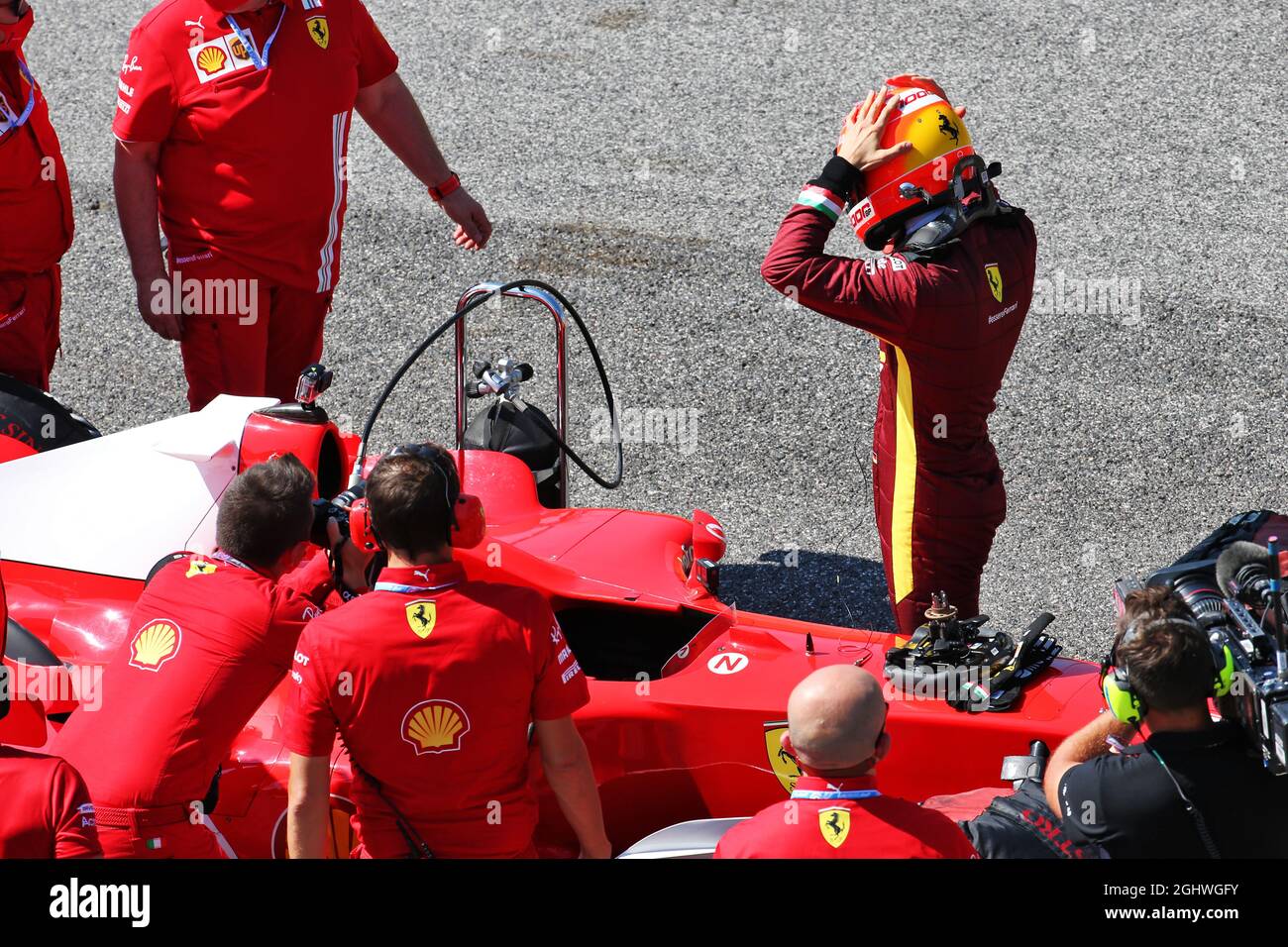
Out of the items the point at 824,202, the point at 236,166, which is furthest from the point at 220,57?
the point at 824,202

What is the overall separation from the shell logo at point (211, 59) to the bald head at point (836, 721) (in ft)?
10.8

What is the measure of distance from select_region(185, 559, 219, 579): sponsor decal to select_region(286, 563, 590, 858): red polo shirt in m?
0.51

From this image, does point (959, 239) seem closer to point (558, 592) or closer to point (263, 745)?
point (558, 592)

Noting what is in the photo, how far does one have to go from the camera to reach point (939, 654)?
11.6 ft

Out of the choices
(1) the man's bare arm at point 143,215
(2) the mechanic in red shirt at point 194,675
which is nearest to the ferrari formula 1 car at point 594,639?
(2) the mechanic in red shirt at point 194,675

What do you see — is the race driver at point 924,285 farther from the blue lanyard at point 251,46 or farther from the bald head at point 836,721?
the blue lanyard at point 251,46

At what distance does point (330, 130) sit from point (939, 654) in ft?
9.47

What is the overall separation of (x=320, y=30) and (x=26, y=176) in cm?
115

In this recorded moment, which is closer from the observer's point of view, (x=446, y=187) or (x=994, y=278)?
(x=994, y=278)

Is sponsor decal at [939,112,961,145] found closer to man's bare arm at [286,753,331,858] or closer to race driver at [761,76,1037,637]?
race driver at [761,76,1037,637]

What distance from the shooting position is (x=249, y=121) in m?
4.79

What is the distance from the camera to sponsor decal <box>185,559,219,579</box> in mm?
3289

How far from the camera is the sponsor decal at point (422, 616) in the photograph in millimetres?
2832

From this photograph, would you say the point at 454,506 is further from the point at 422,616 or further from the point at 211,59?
the point at 211,59
